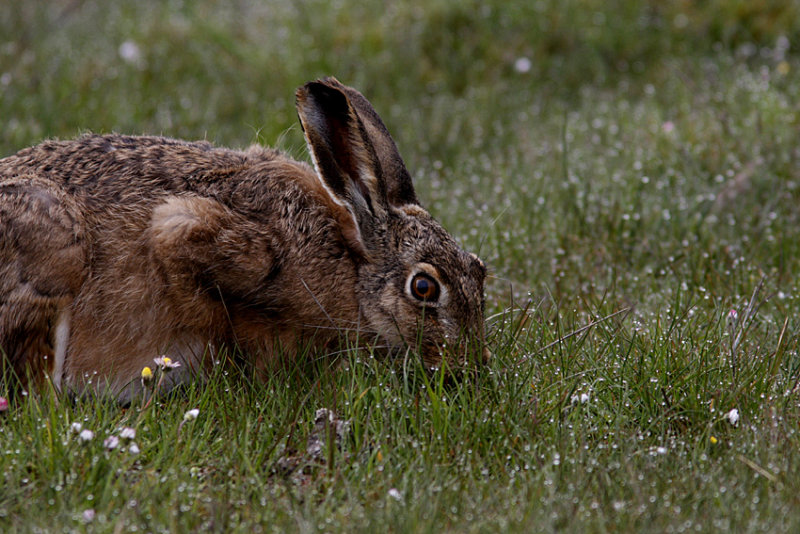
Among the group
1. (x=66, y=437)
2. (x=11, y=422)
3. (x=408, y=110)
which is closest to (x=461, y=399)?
(x=66, y=437)

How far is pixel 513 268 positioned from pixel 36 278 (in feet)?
10.0

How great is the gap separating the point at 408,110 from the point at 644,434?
17.7ft

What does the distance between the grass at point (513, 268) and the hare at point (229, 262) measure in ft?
0.83

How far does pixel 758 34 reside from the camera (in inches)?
395

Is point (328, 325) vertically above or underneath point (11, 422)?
above

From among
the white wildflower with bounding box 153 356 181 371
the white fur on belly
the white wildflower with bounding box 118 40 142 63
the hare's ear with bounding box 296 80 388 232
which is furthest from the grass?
the hare's ear with bounding box 296 80 388 232

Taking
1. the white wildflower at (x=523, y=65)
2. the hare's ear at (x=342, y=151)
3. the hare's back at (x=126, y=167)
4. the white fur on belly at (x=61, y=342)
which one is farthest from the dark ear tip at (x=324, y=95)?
the white wildflower at (x=523, y=65)

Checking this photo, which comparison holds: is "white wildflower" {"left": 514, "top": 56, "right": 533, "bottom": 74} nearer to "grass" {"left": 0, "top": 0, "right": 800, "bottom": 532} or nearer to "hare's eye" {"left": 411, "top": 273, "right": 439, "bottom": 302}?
"grass" {"left": 0, "top": 0, "right": 800, "bottom": 532}

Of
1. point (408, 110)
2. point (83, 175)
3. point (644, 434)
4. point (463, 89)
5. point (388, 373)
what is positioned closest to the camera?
point (644, 434)

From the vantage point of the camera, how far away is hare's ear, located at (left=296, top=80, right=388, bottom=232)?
495cm

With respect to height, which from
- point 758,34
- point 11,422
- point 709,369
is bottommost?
point 11,422

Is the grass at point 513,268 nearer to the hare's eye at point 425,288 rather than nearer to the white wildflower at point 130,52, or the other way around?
the white wildflower at point 130,52

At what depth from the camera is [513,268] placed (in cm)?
651

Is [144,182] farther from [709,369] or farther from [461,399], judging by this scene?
[709,369]
